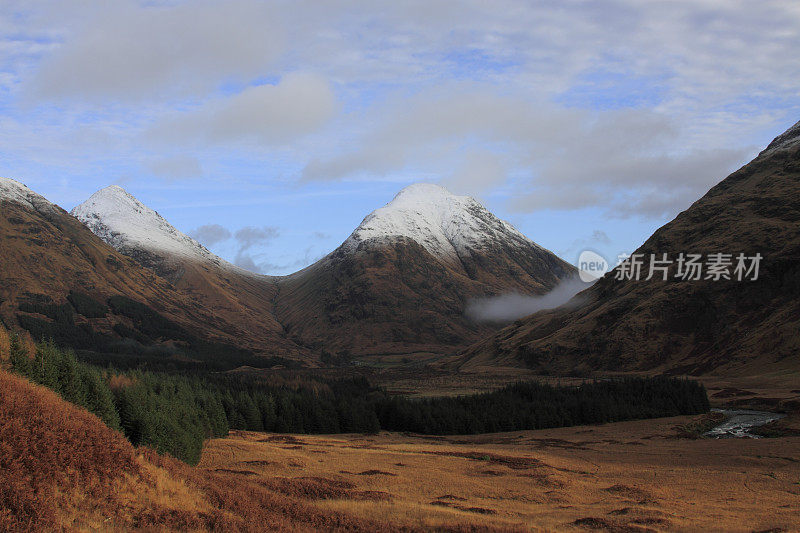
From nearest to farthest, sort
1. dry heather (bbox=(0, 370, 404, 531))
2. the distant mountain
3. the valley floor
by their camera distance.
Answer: dry heather (bbox=(0, 370, 404, 531))
the valley floor
the distant mountain

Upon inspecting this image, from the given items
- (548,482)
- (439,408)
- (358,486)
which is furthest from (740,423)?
(358,486)

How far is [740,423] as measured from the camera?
3804 inches

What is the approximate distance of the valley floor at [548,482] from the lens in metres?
32.8

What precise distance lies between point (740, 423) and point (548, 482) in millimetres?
64087

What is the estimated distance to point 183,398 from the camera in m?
76.0

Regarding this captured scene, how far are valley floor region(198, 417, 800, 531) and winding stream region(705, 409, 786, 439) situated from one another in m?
12.8

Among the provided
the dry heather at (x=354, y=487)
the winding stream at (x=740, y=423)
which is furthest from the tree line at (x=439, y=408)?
the dry heather at (x=354, y=487)

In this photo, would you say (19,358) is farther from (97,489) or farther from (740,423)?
(740,423)

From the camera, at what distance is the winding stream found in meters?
88.6

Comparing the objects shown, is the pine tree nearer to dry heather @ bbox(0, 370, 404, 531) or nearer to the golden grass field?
the golden grass field

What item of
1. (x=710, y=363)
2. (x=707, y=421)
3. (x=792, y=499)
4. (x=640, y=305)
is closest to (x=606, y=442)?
(x=707, y=421)

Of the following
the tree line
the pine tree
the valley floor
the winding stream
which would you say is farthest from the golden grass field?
the tree line

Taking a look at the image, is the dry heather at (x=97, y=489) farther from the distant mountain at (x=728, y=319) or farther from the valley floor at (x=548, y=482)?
the distant mountain at (x=728, y=319)

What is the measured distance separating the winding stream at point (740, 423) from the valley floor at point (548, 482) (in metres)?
12.8
